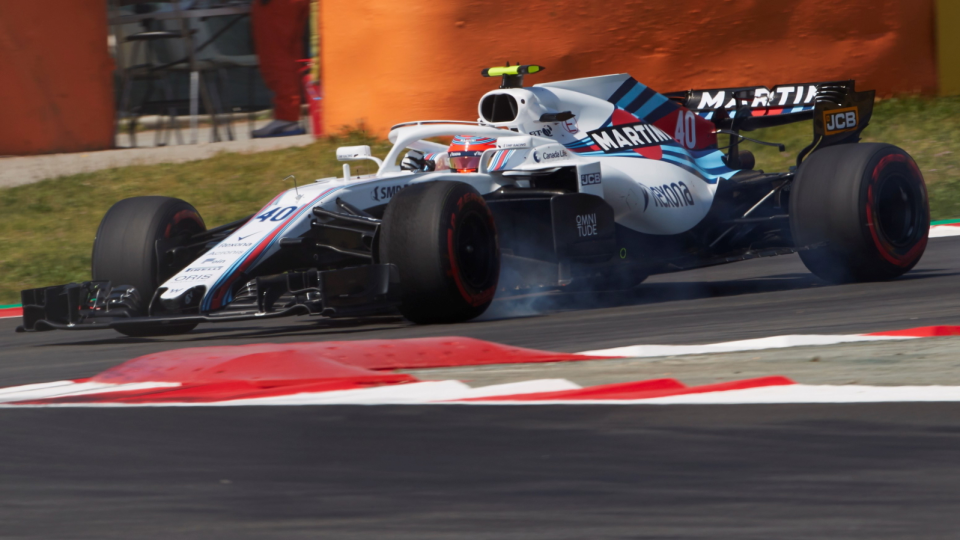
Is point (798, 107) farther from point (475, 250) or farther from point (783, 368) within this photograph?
point (783, 368)

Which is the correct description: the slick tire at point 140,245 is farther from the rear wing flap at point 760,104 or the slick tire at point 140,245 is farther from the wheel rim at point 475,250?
the rear wing flap at point 760,104

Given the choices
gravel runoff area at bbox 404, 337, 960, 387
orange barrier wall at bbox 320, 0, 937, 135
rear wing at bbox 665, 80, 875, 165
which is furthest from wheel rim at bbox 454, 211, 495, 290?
orange barrier wall at bbox 320, 0, 937, 135

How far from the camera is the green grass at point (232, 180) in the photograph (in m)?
13.7

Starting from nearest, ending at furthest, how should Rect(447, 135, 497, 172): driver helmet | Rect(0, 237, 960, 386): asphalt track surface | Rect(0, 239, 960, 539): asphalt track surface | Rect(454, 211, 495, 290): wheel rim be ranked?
Rect(0, 239, 960, 539): asphalt track surface → Rect(0, 237, 960, 386): asphalt track surface → Rect(454, 211, 495, 290): wheel rim → Rect(447, 135, 497, 172): driver helmet

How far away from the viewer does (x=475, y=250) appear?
7.43m

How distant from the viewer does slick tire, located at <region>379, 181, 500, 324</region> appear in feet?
23.1

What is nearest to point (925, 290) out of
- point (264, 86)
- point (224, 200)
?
point (224, 200)

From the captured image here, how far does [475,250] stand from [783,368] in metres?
2.65

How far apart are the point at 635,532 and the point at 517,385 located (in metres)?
2.08

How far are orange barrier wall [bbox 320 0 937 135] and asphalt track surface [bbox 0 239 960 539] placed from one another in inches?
458

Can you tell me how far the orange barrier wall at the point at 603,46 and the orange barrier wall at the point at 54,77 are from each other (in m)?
3.87

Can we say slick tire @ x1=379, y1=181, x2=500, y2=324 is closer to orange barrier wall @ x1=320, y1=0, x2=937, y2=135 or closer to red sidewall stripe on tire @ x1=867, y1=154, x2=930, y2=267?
red sidewall stripe on tire @ x1=867, y1=154, x2=930, y2=267

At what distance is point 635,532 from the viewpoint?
287 cm

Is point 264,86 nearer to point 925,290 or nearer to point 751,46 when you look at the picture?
point 751,46
